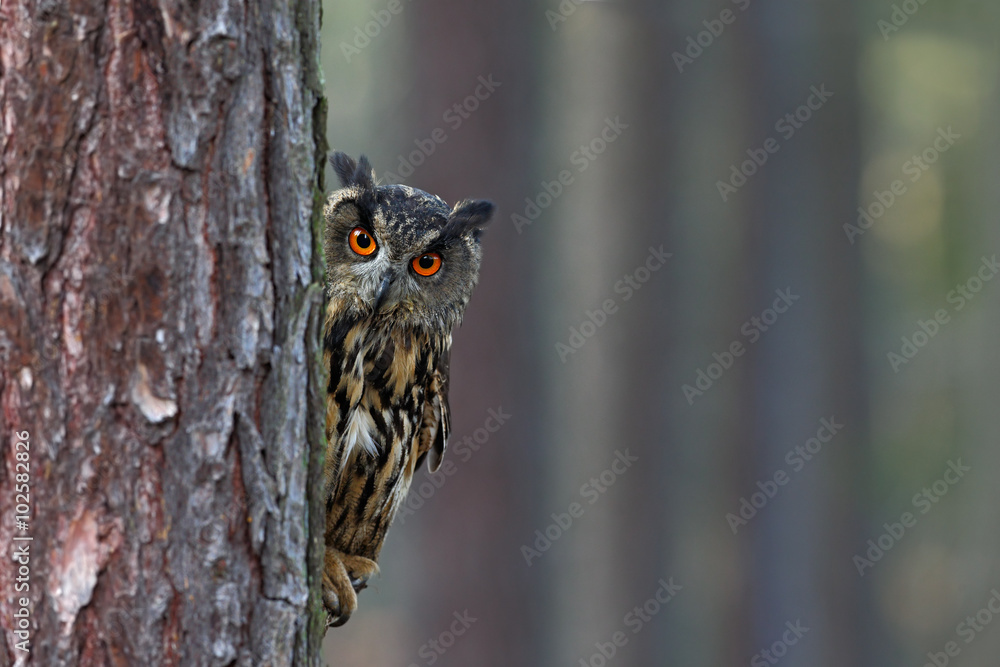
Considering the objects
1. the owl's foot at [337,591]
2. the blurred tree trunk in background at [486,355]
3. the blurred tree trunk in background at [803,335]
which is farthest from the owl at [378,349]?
the blurred tree trunk in background at [803,335]

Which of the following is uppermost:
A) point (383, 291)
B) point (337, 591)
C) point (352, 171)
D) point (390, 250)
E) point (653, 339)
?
point (653, 339)

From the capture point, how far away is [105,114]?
1544 mm

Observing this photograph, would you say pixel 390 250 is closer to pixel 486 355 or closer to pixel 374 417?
pixel 374 417

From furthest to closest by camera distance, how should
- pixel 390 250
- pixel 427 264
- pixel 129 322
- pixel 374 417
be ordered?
pixel 427 264 → pixel 390 250 → pixel 374 417 → pixel 129 322

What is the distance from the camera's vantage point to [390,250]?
318 cm

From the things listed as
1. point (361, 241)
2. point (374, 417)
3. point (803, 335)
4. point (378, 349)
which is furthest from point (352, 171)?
point (803, 335)

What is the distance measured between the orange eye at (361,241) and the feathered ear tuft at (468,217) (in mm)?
296

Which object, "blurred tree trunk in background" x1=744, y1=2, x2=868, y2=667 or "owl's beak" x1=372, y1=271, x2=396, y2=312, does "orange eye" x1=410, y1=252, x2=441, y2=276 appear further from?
"blurred tree trunk in background" x1=744, y1=2, x2=868, y2=667

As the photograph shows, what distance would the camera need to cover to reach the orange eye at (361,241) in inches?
126

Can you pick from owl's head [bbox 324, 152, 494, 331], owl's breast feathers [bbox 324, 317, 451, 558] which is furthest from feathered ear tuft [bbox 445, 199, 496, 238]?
owl's breast feathers [bbox 324, 317, 451, 558]

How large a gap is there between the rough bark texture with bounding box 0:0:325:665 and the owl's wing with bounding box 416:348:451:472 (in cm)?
169

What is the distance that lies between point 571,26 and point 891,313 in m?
6.43

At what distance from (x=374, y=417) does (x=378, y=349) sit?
0.25 meters

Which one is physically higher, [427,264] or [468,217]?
[468,217]
